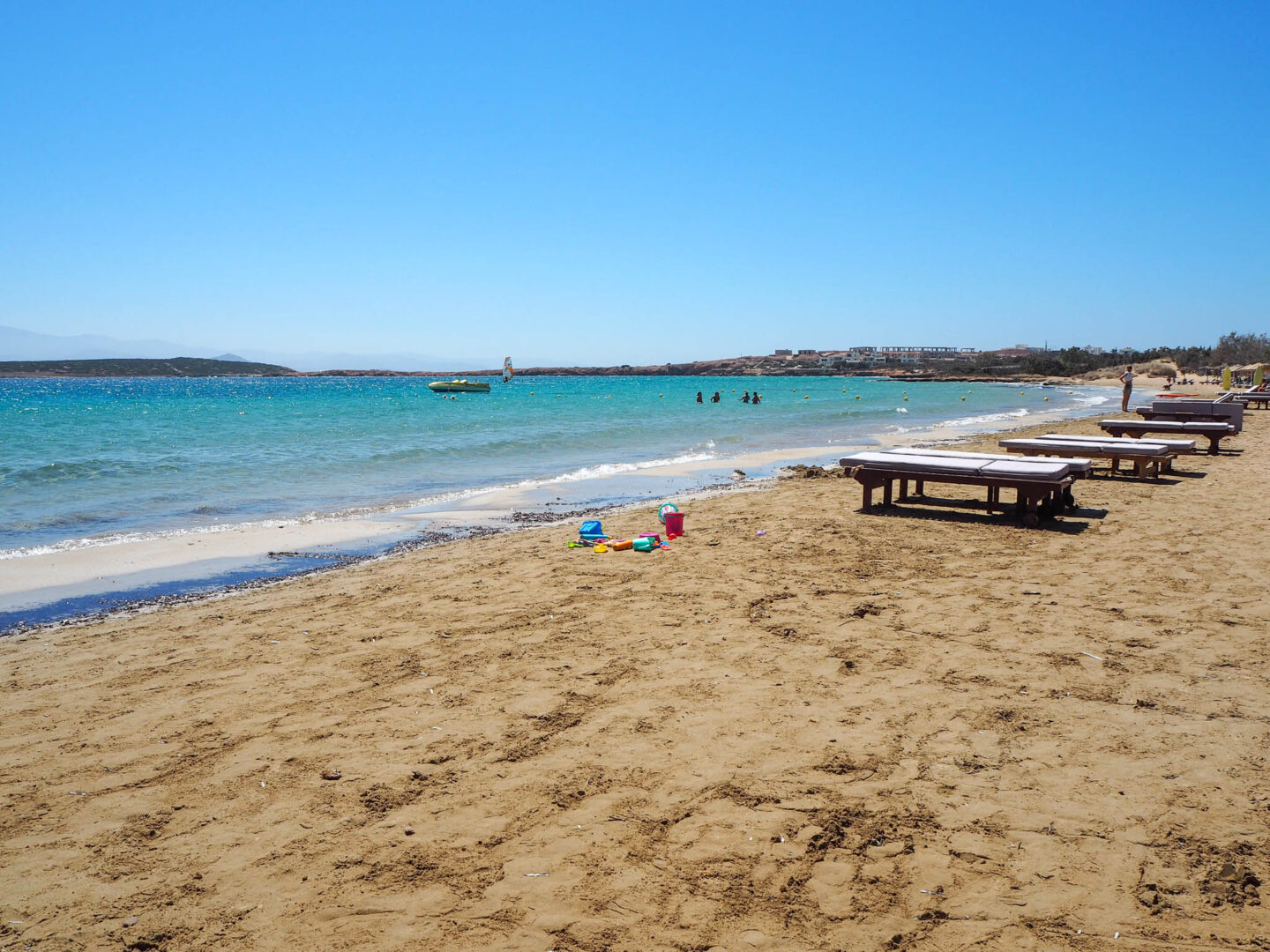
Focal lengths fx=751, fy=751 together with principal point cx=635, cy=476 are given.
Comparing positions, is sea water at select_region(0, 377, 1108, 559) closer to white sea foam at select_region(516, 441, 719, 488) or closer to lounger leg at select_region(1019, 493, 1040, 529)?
white sea foam at select_region(516, 441, 719, 488)

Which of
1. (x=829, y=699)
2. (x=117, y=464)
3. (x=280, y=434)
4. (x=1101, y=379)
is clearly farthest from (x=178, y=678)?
(x=1101, y=379)

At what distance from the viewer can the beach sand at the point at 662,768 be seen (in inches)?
106

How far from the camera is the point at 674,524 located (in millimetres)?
8969

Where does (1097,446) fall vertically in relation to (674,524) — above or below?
above

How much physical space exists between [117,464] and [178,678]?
59.3ft

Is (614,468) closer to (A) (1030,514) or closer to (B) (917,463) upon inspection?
(B) (917,463)

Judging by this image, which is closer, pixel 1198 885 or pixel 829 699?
pixel 1198 885

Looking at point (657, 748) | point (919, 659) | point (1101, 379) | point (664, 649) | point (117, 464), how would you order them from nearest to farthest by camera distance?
1. point (657, 748)
2. point (919, 659)
3. point (664, 649)
4. point (117, 464)
5. point (1101, 379)

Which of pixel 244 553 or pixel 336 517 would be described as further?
pixel 336 517

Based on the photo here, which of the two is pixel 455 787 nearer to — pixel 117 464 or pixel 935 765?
pixel 935 765

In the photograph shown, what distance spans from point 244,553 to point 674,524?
5.65 m

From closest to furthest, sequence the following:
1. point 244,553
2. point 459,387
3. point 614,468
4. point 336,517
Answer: point 244,553 < point 336,517 < point 614,468 < point 459,387

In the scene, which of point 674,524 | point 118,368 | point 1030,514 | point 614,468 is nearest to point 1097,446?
point 1030,514

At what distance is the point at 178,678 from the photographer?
5.10 metres
